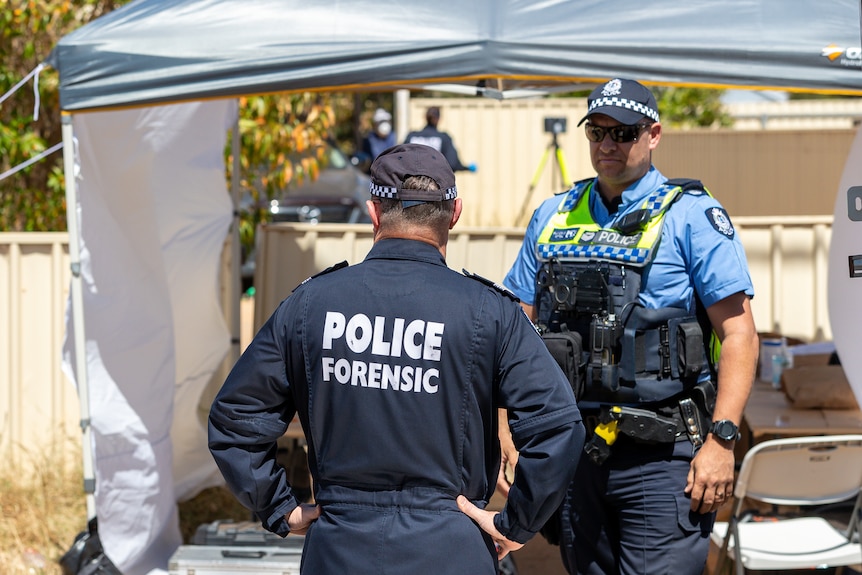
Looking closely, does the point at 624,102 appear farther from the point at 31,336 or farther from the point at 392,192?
the point at 31,336

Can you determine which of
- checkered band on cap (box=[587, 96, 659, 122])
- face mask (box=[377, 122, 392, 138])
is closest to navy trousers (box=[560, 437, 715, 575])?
checkered band on cap (box=[587, 96, 659, 122])

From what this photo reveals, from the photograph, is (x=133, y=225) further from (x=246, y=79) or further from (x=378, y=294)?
(x=378, y=294)

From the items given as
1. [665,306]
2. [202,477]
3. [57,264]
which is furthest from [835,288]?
[57,264]

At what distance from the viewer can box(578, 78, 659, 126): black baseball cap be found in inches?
122

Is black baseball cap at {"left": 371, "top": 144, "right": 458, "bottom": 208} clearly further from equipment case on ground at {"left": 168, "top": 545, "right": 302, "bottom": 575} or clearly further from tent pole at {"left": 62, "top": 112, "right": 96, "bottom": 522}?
equipment case on ground at {"left": 168, "top": 545, "right": 302, "bottom": 575}

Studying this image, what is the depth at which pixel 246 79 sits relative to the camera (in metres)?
3.98

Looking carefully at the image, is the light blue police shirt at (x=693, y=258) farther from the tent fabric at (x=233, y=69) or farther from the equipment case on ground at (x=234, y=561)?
the equipment case on ground at (x=234, y=561)

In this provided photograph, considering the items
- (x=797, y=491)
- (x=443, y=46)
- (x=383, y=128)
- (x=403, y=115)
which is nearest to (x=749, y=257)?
(x=797, y=491)

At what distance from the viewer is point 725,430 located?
9.59 ft

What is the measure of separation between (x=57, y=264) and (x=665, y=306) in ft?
12.6

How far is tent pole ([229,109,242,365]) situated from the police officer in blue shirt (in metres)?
3.03

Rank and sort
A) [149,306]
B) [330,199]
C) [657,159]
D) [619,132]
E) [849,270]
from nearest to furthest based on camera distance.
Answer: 1. [619,132]
2. [849,270]
3. [149,306]
4. [657,159]
5. [330,199]

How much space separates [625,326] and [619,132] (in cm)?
57

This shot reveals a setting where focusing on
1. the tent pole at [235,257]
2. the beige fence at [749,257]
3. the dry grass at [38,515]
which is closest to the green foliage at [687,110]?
the beige fence at [749,257]
